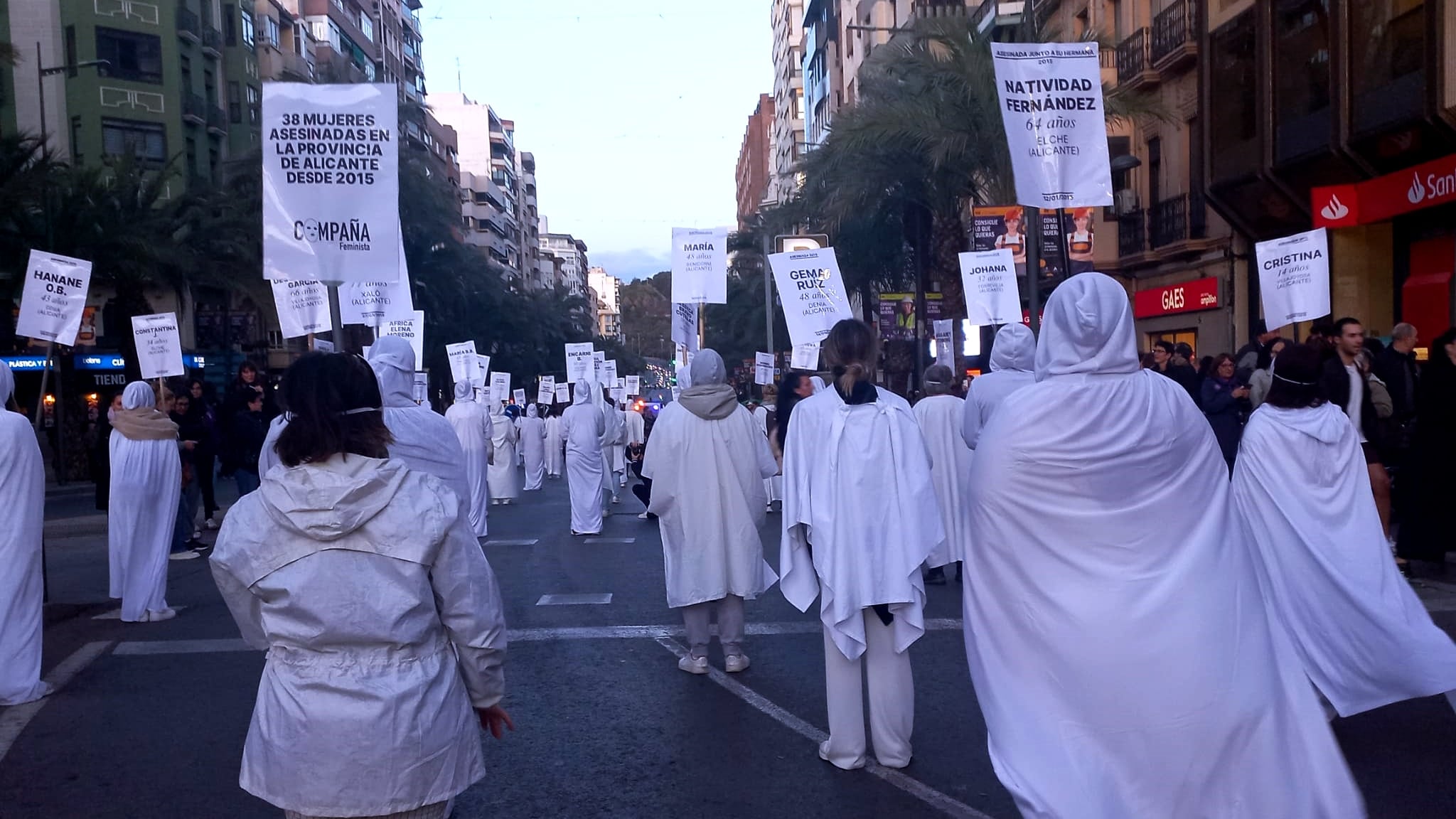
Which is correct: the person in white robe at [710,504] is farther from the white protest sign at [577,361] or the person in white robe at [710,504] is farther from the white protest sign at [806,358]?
the white protest sign at [577,361]

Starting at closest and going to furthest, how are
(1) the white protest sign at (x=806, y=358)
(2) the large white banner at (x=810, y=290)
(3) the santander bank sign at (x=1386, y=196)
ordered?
(2) the large white banner at (x=810, y=290)
(3) the santander bank sign at (x=1386, y=196)
(1) the white protest sign at (x=806, y=358)

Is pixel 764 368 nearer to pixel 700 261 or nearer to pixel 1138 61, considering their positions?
pixel 1138 61

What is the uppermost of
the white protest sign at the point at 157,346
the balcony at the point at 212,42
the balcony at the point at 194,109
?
the balcony at the point at 212,42

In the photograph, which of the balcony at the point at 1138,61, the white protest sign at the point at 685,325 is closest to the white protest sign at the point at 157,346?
the white protest sign at the point at 685,325

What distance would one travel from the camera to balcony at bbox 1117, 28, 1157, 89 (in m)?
30.2

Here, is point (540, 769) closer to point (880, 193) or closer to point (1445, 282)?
point (1445, 282)

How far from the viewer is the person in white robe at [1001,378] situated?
9820mm

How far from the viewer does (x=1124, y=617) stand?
404 cm

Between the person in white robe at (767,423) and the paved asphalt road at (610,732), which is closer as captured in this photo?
the paved asphalt road at (610,732)

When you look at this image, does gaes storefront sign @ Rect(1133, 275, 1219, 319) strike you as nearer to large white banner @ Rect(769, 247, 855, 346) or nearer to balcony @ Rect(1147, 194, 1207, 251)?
balcony @ Rect(1147, 194, 1207, 251)

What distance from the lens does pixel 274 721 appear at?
132 inches

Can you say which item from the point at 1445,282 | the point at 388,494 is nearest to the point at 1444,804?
the point at 388,494

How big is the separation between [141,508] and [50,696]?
2.60m

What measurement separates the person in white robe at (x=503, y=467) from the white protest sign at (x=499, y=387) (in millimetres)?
8398
